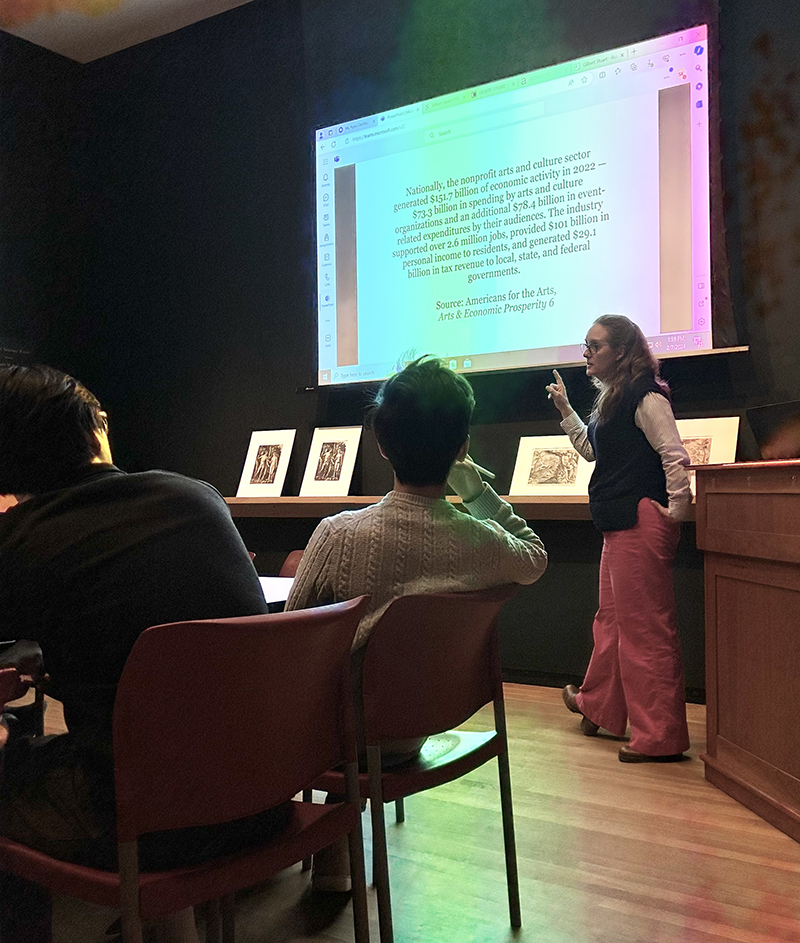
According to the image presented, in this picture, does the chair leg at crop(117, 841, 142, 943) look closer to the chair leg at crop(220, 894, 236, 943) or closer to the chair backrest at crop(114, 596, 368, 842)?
the chair backrest at crop(114, 596, 368, 842)

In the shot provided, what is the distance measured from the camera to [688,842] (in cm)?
227

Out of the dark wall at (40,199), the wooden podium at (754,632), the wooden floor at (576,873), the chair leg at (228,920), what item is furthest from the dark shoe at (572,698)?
the dark wall at (40,199)

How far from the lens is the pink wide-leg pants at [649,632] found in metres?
2.96

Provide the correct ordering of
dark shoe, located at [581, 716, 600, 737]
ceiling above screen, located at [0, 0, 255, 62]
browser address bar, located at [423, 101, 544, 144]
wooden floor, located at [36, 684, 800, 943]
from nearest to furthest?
1. wooden floor, located at [36, 684, 800, 943]
2. dark shoe, located at [581, 716, 600, 737]
3. browser address bar, located at [423, 101, 544, 144]
4. ceiling above screen, located at [0, 0, 255, 62]

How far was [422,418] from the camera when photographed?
1735 millimetres

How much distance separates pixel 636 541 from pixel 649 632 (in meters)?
0.31

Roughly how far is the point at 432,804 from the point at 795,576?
1.23m

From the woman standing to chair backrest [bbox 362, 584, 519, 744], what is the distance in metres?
1.42

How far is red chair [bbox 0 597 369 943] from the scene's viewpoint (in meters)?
1.15

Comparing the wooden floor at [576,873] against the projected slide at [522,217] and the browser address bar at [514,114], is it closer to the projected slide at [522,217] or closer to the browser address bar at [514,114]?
the projected slide at [522,217]

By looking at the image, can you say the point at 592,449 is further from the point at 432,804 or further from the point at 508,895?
the point at 508,895

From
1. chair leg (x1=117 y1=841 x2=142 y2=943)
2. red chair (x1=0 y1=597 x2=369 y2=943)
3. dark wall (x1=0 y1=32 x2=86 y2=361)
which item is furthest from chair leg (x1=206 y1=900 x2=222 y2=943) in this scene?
dark wall (x1=0 y1=32 x2=86 y2=361)

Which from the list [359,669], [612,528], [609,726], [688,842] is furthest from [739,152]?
[359,669]

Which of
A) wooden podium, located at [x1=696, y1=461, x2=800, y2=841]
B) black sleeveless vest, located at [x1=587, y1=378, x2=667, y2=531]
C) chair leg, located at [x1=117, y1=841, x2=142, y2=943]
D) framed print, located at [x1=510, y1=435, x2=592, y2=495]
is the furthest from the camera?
framed print, located at [x1=510, y1=435, x2=592, y2=495]
